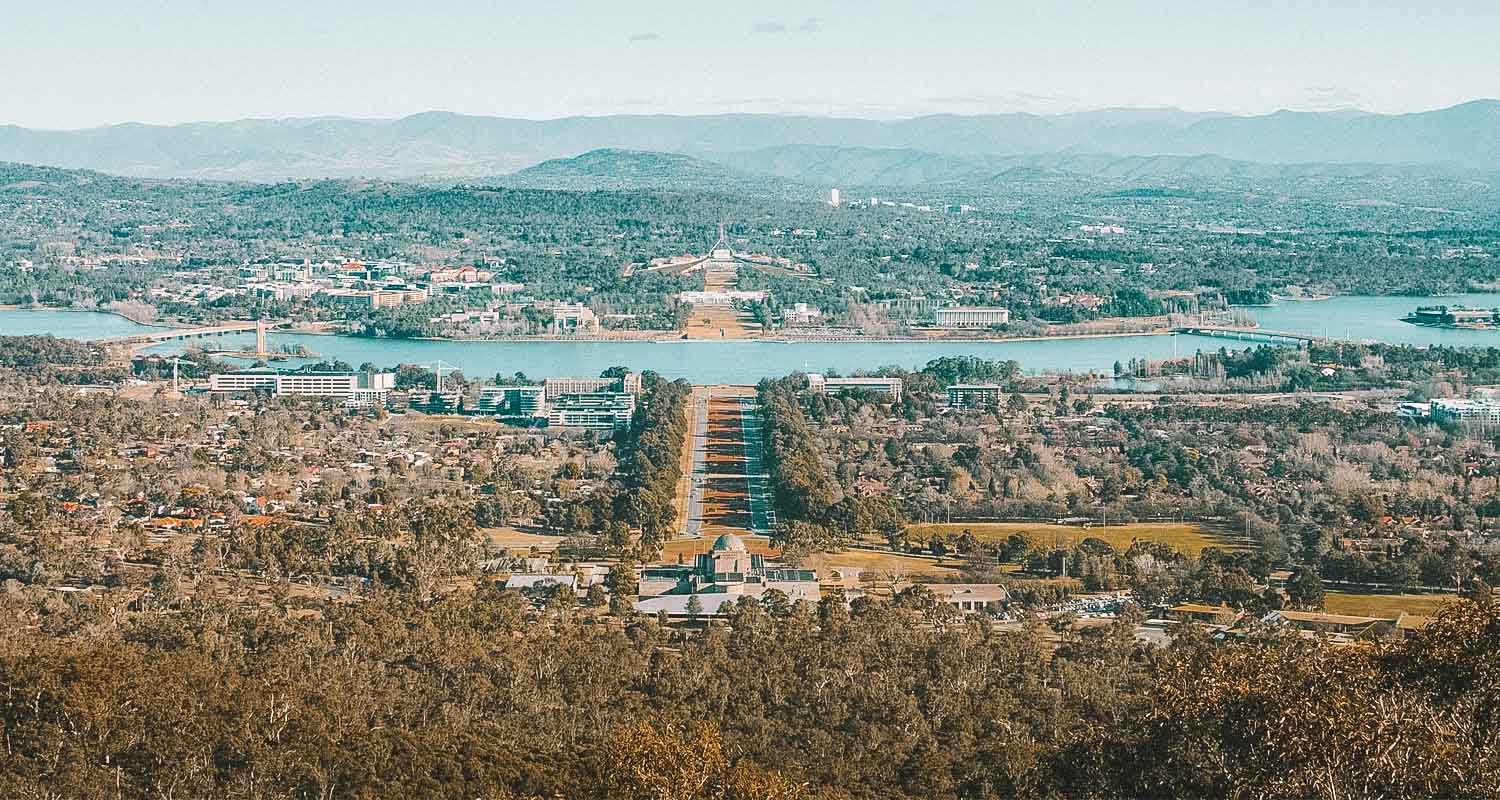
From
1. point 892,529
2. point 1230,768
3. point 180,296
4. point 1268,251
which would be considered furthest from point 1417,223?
point 1230,768

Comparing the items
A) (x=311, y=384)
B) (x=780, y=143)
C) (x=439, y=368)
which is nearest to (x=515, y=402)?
(x=311, y=384)

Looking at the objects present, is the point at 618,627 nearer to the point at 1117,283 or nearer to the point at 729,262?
the point at 1117,283

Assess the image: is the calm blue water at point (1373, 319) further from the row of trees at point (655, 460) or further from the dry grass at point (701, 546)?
the dry grass at point (701, 546)

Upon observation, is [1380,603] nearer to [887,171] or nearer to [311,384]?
[311,384]

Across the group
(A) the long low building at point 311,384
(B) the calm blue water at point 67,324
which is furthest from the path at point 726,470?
(B) the calm blue water at point 67,324

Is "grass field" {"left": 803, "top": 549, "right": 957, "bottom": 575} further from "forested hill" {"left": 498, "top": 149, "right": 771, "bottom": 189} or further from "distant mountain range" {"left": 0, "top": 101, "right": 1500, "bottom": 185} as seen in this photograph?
"distant mountain range" {"left": 0, "top": 101, "right": 1500, "bottom": 185}

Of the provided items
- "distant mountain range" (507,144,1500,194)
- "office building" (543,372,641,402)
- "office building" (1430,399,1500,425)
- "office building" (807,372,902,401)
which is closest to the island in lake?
"office building" (1430,399,1500,425)
